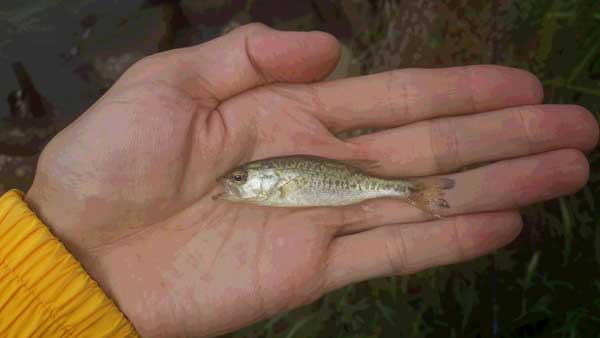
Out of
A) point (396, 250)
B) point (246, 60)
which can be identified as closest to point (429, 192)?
point (396, 250)

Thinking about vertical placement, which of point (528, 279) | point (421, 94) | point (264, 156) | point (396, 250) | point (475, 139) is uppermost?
point (421, 94)

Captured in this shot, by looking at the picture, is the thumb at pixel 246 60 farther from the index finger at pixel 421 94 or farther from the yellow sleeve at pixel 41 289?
the yellow sleeve at pixel 41 289

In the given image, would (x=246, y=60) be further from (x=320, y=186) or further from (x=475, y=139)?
(x=475, y=139)

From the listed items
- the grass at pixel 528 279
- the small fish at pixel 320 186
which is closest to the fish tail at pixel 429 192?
the small fish at pixel 320 186

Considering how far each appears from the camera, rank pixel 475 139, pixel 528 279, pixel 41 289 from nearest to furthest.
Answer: pixel 41 289
pixel 475 139
pixel 528 279

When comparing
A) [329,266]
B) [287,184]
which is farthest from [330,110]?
[329,266]

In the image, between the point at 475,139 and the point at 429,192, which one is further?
the point at 475,139
